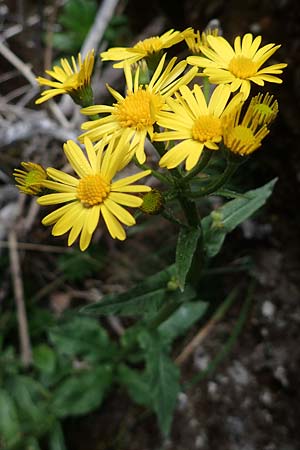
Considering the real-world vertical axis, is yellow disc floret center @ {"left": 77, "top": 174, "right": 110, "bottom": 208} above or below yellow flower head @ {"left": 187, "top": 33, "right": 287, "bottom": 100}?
below

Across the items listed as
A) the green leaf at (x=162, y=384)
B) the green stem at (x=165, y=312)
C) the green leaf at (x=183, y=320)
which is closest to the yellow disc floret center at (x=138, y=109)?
the green stem at (x=165, y=312)

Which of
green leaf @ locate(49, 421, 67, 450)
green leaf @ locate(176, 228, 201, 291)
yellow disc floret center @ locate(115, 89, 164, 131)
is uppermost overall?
yellow disc floret center @ locate(115, 89, 164, 131)

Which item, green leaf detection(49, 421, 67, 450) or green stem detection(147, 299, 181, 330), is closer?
green stem detection(147, 299, 181, 330)

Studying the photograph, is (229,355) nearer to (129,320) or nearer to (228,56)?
(129,320)

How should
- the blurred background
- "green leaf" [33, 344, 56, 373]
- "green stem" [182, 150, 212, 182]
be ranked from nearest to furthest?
"green stem" [182, 150, 212, 182] < the blurred background < "green leaf" [33, 344, 56, 373]

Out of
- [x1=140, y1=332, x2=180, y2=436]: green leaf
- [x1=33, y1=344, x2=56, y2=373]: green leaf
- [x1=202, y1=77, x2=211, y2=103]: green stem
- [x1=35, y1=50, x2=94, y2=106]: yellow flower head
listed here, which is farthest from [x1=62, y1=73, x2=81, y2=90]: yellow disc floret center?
[x1=33, y1=344, x2=56, y2=373]: green leaf

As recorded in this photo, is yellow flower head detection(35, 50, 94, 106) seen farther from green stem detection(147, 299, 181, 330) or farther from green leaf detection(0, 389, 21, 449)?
green leaf detection(0, 389, 21, 449)
